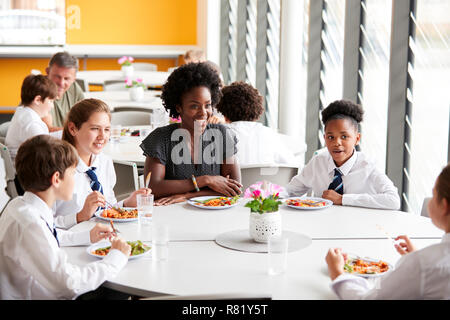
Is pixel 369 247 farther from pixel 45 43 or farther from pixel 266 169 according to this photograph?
pixel 45 43

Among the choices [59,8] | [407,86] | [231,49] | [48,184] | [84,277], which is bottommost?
[84,277]

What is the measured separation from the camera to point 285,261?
1.58 meters

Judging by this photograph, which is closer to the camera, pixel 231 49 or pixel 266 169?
pixel 266 169

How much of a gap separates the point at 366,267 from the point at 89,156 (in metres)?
1.39

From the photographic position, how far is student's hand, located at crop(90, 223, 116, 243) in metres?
1.81

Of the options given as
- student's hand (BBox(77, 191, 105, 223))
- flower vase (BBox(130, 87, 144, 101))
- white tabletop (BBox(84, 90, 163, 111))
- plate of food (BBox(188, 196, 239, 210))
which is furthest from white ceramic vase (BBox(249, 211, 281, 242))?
flower vase (BBox(130, 87, 144, 101))

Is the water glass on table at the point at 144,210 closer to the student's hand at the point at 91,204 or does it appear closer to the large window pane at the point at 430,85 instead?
the student's hand at the point at 91,204

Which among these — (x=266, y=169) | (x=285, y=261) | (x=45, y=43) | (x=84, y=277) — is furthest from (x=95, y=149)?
(x=45, y=43)

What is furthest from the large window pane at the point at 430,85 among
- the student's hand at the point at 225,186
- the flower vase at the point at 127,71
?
the flower vase at the point at 127,71

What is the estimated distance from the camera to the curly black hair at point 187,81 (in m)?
2.72

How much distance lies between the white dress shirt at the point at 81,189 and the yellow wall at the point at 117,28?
702cm

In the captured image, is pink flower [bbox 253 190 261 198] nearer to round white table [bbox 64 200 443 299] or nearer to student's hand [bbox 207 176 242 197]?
round white table [bbox 64 200 443 299]

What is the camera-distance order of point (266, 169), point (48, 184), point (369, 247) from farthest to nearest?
1. point (266, 169)
2. point (369, 247)
3. point (48, 184)

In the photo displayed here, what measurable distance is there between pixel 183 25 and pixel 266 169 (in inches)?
282
